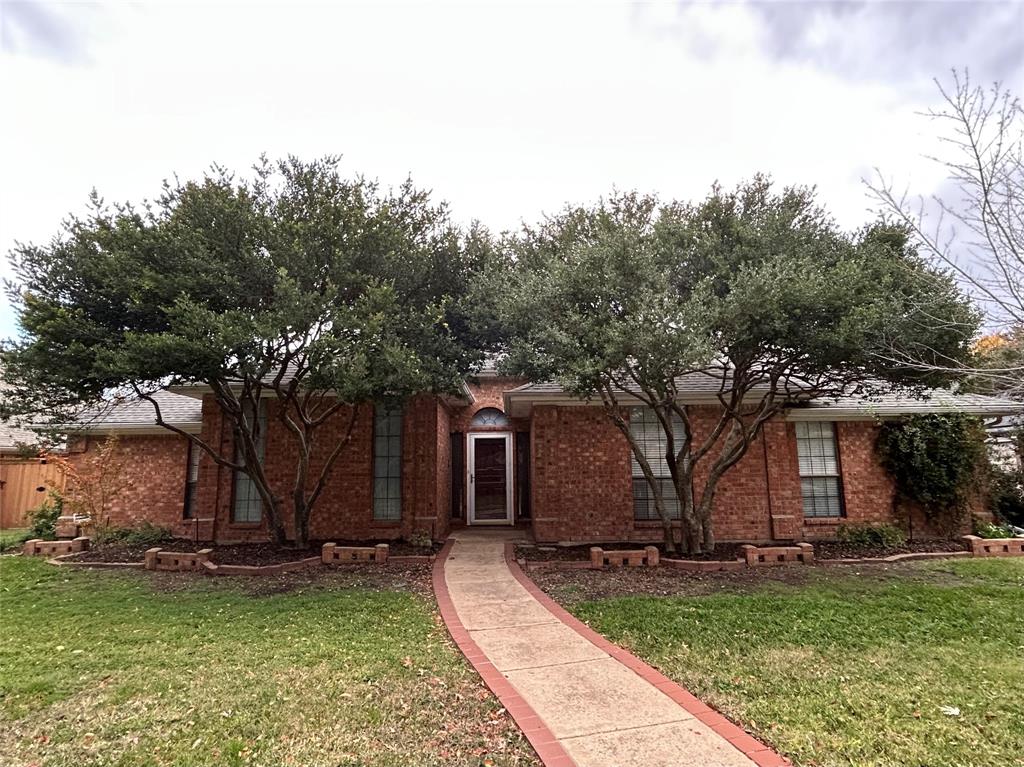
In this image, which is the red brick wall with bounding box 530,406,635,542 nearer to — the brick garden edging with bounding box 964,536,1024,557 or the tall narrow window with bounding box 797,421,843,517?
the tall narrow window with bounding box 797,421,843,517

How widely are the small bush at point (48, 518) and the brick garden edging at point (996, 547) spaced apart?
1827 cm

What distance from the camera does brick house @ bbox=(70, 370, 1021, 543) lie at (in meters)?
11.1

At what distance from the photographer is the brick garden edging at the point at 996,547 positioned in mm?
9766

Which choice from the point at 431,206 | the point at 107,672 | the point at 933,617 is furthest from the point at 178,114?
the point at 933,617

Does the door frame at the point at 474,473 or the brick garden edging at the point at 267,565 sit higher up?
the door frame at the point at 474,473

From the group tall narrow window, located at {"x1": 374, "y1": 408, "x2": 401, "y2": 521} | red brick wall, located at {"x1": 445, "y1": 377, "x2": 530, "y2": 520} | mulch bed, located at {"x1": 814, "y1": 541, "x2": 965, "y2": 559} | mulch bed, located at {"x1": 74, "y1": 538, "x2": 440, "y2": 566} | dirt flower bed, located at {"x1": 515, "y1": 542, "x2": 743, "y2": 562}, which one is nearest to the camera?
dirt flower bed, located at {"x1": 515, "y1": 542, "x2": 743, "y2": 562}

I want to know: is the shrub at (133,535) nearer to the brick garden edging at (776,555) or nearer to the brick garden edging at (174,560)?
the brick garden edging at (174,560)

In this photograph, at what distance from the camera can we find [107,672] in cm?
475

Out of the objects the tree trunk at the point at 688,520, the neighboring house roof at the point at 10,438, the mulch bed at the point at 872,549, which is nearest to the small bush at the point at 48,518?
the neighboring house roof at the point at 10,438

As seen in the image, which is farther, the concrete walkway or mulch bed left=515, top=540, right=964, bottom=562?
Result: mulch bed left=515, top=540, right=964, bottom=562

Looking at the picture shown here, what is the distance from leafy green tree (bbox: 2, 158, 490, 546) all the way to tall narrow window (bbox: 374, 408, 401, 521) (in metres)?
2.71

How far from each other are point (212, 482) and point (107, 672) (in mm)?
7395

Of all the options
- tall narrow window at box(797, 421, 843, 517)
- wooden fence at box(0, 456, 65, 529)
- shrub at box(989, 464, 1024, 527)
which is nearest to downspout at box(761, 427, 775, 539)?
tall narrow window at box(797, 421, 843, 517)

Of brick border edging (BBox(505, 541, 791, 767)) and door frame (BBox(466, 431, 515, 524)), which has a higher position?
door frame (BBox(466, 431, 515, 524))
